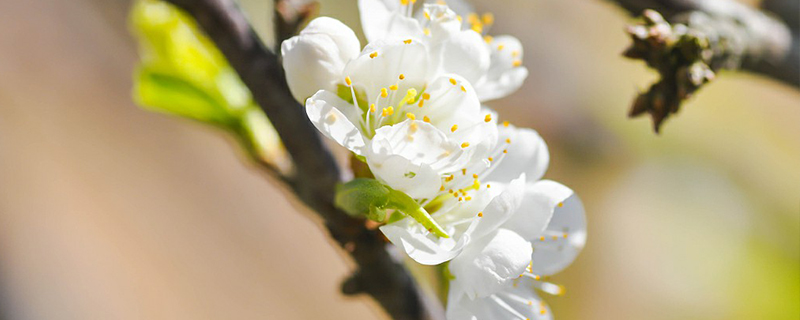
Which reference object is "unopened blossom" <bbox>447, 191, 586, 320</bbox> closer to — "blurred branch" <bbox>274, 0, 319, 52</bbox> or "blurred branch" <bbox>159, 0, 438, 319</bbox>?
"blurred branch" <bbox>159, 0, 438, 319</bbox>

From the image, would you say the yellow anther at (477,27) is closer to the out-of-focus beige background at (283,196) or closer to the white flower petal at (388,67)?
the white flower petal at (388,67)

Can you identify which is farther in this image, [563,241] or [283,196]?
[283,196]

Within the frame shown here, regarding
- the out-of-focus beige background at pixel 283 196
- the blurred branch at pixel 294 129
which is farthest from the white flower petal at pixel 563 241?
the out-of-focus beige background at pixel 283 196

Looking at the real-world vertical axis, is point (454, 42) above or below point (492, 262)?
above

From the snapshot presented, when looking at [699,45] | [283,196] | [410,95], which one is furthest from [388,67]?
[283,196]

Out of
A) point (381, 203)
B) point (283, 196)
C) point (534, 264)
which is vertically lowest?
point (283, 196)

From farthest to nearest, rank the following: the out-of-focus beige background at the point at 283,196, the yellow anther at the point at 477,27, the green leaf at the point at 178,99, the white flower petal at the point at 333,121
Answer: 1. the out-of-focus beige background at the point at 283,196
2. the green leaf at the point at 178,99
3. the yellow anther at the point at 477,27
4. the white flower petal at the point at 333,121

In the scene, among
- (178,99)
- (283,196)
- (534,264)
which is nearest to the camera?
(534,264)

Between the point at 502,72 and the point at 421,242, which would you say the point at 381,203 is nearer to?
the point at 421,242

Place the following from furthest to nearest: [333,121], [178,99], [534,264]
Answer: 1. [178,99]
2. [534,264]
3. [333,121]
